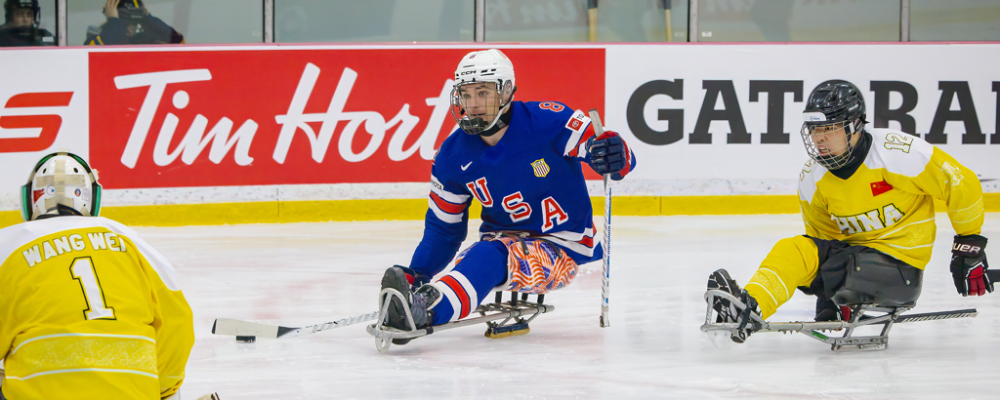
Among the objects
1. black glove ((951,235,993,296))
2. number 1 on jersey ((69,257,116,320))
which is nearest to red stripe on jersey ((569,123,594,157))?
black glove ((951,235,993,296))

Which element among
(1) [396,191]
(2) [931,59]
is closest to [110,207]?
(1) [396,191]

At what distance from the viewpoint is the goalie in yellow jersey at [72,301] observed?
168 centimetres

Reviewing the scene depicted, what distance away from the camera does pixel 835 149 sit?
3.04m

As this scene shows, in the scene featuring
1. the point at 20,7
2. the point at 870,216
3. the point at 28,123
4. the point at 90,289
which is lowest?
the point at 90,289

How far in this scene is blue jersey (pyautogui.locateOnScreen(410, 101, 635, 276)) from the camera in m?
3.27

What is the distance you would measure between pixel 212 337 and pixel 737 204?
4057mm

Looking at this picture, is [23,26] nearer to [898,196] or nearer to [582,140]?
[582,140]

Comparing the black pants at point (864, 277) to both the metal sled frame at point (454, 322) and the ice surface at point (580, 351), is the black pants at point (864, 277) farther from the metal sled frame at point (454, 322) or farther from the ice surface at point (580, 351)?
the metal sled frame at point (454, 322)

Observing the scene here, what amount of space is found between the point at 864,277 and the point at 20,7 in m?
4.93

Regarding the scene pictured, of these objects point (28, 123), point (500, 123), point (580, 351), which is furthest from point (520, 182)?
point (28, 123)

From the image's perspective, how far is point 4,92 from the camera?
567 centimetres

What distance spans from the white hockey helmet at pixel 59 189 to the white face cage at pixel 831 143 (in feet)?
6.68

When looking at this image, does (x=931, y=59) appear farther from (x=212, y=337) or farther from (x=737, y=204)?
(x=212, y=337)

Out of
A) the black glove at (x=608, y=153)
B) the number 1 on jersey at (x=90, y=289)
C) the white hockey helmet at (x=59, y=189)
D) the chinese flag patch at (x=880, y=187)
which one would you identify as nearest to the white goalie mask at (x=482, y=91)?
the black glove at (x=608, y=153)
